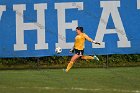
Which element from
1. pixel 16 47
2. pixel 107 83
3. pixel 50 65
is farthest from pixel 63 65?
pixel 107 83

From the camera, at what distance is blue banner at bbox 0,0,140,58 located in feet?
58.0

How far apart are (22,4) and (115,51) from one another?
170 inches

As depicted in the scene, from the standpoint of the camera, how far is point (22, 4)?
1773cm

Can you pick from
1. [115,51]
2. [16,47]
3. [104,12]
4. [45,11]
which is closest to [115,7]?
[104,12]

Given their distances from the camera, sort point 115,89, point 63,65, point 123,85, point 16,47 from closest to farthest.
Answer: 1. point 115,89
2. point 123,85
3. point 16,47
4. point 63,65

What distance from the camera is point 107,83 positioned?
11.8 m

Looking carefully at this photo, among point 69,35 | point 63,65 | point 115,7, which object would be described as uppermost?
point 115,7

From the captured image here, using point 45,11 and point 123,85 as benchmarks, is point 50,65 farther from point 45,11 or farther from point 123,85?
point 123,85

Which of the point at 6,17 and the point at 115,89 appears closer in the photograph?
the point at 115,89

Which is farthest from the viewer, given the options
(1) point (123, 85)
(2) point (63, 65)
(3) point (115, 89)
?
(2) point (63, 65)

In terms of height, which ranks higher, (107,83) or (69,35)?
(69,35)

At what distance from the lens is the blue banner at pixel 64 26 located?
17672 millimetres

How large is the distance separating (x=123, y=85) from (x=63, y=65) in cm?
782

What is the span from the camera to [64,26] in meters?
17.8
